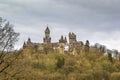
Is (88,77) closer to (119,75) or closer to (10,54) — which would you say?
(119,75)

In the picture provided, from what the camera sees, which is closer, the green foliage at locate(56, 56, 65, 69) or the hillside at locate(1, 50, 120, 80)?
the hillside at locate(1, 50, 120, 80)

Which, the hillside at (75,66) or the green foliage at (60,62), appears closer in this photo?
the hillside at (75,66)

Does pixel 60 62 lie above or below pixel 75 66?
above

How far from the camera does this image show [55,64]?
173750 millimetres

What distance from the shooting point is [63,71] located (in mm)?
157625

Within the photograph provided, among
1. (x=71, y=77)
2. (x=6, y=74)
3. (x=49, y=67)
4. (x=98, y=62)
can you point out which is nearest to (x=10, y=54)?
(x=6, y=74)

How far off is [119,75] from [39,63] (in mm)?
38859

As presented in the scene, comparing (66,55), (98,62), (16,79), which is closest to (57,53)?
(66,55)

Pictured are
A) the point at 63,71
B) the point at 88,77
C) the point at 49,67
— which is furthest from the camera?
the point at 49,67

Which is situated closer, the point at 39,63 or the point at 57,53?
the point at 39,63

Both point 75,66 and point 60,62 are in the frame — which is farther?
point 75,66

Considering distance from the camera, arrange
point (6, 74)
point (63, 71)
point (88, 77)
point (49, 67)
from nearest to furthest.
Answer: point (6, 74) → point (88, 77) → point (63, 71) → point (49, 67)

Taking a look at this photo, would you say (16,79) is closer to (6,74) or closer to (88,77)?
(6,74)

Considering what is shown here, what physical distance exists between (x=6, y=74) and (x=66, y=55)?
170 metres
